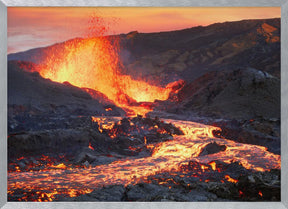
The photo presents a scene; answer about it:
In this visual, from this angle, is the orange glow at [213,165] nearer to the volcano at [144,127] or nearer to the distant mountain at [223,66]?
the volcano at [144,127]

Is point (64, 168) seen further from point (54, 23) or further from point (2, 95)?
point (54, 23)

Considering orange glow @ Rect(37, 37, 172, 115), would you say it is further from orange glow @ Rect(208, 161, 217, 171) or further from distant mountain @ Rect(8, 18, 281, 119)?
orange glow @ Rect(208, 161, 217, 171)

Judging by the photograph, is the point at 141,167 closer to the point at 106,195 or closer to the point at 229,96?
the point at 106,195

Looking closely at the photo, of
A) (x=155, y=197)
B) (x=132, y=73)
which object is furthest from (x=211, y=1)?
(x=132, y=73)

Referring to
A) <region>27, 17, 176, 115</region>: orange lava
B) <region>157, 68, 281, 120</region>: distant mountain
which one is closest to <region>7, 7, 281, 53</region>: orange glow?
<region>27, 17, 176, 115</region>: orange lava

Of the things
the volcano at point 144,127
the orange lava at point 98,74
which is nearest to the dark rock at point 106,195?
the volcano at point 144,127

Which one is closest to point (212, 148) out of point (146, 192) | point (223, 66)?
point (146, 192)

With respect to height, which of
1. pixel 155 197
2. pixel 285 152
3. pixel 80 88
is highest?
pixel 80 88
